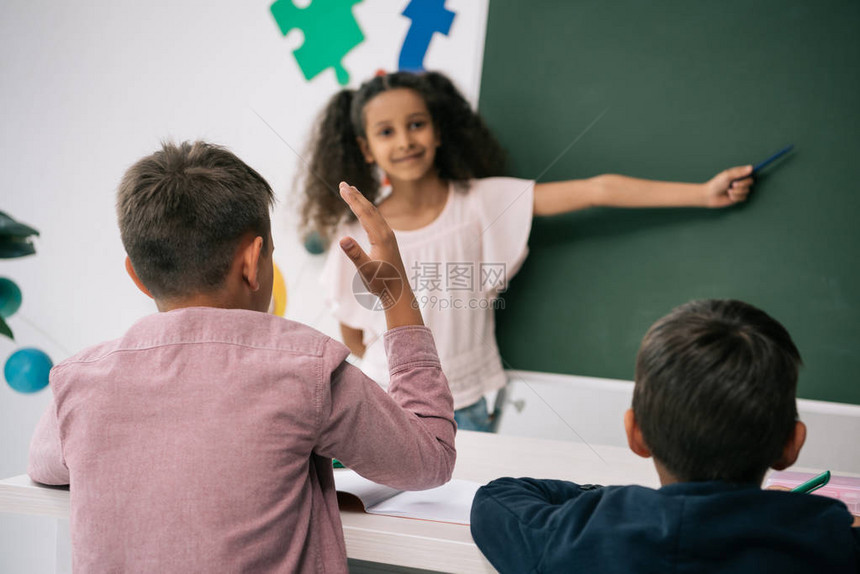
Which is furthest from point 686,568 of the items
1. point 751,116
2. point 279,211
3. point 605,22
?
point 279,211

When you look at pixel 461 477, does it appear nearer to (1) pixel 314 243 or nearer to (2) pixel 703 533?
(2) pixel 703 533

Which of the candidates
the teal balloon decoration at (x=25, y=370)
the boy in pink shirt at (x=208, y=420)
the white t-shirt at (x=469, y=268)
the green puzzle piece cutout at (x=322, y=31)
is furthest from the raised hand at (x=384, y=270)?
the teal balloon decoration at (x=25, y=370)

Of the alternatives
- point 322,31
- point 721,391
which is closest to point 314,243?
point 322,31

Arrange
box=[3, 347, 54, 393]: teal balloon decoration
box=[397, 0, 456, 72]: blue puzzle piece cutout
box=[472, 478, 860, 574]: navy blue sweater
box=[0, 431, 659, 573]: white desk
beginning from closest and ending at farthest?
box=[472, 478, 860, 574]: navy blue sweater
box=[0, 431, 659, 573]: white desk
box=[397, 0, 456, 72]: blue puzzle piece cutout
box=[3, 347, 54, 393]: teal balloon decoration

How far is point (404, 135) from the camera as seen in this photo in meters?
1.51

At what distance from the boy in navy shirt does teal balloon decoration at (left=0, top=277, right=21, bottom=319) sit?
1.75 meters

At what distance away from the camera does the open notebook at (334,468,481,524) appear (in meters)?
0.70

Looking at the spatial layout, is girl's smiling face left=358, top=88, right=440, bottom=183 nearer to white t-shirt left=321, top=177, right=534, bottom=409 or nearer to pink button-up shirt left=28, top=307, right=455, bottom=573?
white t-shirt left=321, top=177, right=534, bottom=409

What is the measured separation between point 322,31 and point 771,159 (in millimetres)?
1013

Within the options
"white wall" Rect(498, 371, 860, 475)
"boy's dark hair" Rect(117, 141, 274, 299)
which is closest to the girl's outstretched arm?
"white wall" Rect(498, 371, 860, 475)

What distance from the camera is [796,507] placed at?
51 cm

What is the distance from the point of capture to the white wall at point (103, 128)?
172 centimetres

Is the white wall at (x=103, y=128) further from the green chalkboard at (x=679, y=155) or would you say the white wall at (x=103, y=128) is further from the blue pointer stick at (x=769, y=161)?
the blue pointer stick at (x=769, y=161)

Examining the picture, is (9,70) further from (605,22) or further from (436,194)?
(605,22)
